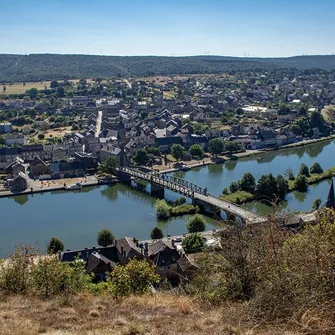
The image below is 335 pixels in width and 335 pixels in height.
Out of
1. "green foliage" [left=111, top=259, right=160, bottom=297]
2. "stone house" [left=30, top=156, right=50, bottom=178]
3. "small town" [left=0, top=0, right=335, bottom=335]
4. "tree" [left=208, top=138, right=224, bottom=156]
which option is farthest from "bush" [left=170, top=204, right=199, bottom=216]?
"tree" [left=208, top=138, right=224, bottom=156]

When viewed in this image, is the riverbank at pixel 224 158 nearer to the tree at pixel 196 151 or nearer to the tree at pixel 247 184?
the tree at pixel 196 151

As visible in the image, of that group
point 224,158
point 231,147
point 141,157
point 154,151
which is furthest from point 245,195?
point 231,147

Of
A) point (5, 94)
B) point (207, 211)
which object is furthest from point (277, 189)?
point (5, 94)

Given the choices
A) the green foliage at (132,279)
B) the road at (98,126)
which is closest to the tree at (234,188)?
the green foliage at (132,279)

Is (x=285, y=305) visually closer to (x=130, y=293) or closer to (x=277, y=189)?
(x=130, y=293)

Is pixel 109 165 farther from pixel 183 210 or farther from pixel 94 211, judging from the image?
pixel 183 210

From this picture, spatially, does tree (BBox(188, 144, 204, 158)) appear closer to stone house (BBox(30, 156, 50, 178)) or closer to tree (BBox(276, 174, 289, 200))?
stone house (BBox(30, 156, 50, 178))
